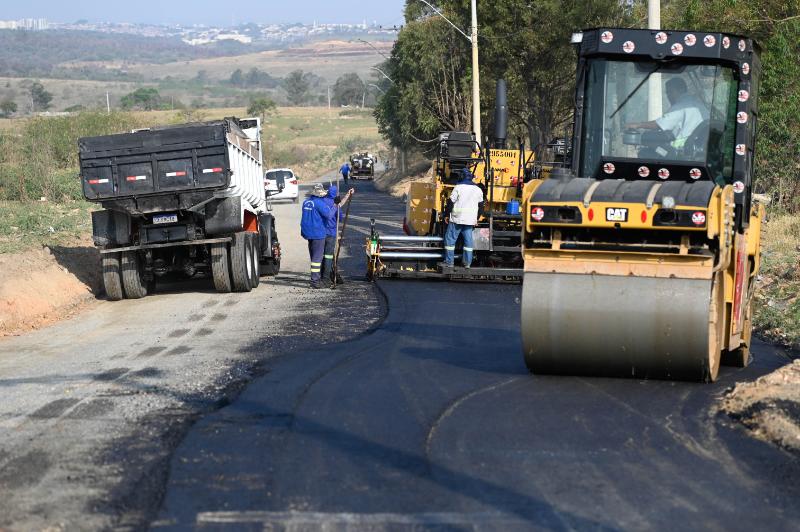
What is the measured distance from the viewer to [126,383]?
381 inches

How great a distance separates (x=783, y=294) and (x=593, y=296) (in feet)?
23.4

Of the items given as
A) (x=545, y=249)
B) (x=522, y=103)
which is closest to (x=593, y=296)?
(x=545, y=249)

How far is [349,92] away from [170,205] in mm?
174349

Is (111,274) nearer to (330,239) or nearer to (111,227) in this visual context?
(111,227)

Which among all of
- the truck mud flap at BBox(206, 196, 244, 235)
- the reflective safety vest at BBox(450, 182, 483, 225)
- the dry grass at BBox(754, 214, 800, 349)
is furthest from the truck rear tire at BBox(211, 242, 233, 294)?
the dry grass at BBox(754, 214, 800, 349)

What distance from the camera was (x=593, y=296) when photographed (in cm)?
885

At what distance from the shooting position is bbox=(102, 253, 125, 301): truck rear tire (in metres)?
16.7

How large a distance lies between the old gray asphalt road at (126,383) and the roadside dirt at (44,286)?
0.56 metres

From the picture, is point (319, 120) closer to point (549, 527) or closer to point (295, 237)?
point (295, 237)

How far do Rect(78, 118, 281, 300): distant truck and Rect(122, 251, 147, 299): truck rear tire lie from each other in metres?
0.01

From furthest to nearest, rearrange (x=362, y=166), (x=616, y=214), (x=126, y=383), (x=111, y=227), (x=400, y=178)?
(x=362, y=166), (x=400, y=178), (x=111, y=227), (x=126, y=383), (x=616, y=214)

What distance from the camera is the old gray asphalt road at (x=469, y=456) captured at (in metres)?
5.96

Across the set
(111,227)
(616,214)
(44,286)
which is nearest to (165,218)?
(111,227)

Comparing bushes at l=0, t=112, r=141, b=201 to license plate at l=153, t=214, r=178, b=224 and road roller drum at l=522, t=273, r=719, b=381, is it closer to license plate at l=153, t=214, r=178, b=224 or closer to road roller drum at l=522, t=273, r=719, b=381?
license plate at l=153, t=214, r=178, b=224
